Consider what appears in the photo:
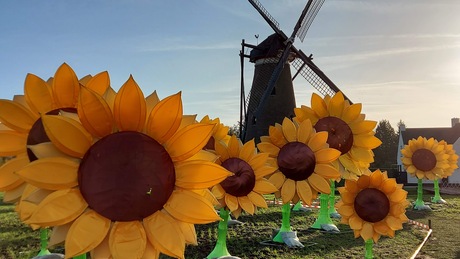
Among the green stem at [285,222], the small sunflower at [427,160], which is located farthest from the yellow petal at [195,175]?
the small sunflower at [427,160]

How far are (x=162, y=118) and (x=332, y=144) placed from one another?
5381 mm

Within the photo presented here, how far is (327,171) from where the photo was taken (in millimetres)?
5465

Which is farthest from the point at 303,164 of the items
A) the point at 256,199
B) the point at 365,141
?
the point at 365,141

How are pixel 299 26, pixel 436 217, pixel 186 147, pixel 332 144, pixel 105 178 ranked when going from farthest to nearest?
1. pixel 299 26
2. pixel 436 217
3. pixel 332 144
4. pixel 186 147
5. pixel 105 178

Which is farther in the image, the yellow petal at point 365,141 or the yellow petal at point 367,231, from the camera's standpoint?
the yellow petal at point 365,141

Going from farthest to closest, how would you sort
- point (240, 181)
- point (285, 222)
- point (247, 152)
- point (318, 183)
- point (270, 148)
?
point (285, 222) < point (270, 148) < point (318, 183) < point (247, 152) < point (240, 181)

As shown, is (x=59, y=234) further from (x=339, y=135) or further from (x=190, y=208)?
(x=339, y=135)

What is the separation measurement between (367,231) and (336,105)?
2.83m

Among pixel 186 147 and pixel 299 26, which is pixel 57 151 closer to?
pixel 186 147

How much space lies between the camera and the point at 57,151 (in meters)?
1.88

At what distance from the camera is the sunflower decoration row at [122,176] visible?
1.79 meters

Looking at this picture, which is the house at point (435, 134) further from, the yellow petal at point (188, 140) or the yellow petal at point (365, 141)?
the yellow petal at point (188, 140)

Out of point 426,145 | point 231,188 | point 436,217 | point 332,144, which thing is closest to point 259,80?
point 426,145

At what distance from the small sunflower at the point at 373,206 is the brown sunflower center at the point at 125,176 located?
3422 mm
